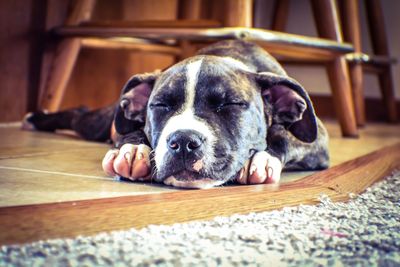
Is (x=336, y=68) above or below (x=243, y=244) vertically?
above

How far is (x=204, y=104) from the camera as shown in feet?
5.48

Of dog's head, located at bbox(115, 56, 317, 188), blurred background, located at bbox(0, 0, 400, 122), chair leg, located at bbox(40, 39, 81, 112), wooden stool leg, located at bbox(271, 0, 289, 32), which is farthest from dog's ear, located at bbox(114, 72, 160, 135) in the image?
wooden stool leg, located at bbox(271, 0, 289, 32)

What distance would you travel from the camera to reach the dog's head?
1.53m

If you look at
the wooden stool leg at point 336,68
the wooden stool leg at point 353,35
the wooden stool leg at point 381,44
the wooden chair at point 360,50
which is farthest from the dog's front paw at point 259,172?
the wooden stool leg at point 381,44

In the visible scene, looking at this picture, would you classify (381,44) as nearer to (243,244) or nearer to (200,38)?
(200,38)

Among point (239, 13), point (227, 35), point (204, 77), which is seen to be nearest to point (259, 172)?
point (204, 77)

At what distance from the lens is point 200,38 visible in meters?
2.68

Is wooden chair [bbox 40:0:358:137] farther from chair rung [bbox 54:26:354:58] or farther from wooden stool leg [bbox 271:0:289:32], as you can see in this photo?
wooden stool leg [bbox 271:0:289:32]

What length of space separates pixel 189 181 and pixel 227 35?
3.65 ft

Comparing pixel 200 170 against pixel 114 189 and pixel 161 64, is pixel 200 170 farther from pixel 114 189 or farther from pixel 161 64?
pixel 161 64

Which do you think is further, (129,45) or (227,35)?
(129,45)

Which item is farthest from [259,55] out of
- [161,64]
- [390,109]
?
[390,109]

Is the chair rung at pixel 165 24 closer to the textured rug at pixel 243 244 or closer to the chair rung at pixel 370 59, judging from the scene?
the chair rung at pixel 370 59

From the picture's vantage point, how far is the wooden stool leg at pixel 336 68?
319cm
